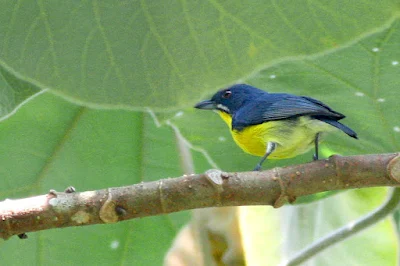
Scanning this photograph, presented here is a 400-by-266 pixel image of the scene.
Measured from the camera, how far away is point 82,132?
57.2 inches

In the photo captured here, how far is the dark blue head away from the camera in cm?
143

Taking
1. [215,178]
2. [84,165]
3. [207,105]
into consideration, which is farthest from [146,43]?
[84,165]

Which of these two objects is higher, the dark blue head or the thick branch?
the dark blue head

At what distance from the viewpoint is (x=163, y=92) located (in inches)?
29.9

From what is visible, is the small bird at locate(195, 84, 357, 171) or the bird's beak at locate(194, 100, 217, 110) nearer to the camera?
the small bird at locate(195, 84, 357, 171)

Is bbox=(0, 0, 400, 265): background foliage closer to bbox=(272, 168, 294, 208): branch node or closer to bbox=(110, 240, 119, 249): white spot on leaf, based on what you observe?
bbox=(110, 240, 119, 249): white spot on leaf

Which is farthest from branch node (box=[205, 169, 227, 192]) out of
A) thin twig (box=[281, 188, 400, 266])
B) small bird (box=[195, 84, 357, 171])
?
thin twig (box=[281, 188, 400, 266])

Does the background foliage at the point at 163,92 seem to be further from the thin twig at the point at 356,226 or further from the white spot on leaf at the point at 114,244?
the thin twig at the point at 356,226

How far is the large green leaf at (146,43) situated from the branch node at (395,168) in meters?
0.23

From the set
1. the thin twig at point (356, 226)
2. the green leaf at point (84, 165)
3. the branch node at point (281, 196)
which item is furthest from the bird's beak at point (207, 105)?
the branch node at point (281, 196)

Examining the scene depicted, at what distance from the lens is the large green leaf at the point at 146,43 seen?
28.3 inches

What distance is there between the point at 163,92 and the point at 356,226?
0.53 metres

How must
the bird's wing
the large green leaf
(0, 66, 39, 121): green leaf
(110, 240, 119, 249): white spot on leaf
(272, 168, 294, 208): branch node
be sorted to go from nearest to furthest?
the large green leaf, (272, 168, 294, 208): branch node, (0, 66, 39, 121): green leaf, the bird's wing, (110, 240, 119, 249): white spot on leaf

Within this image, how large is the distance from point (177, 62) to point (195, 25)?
48 mm
